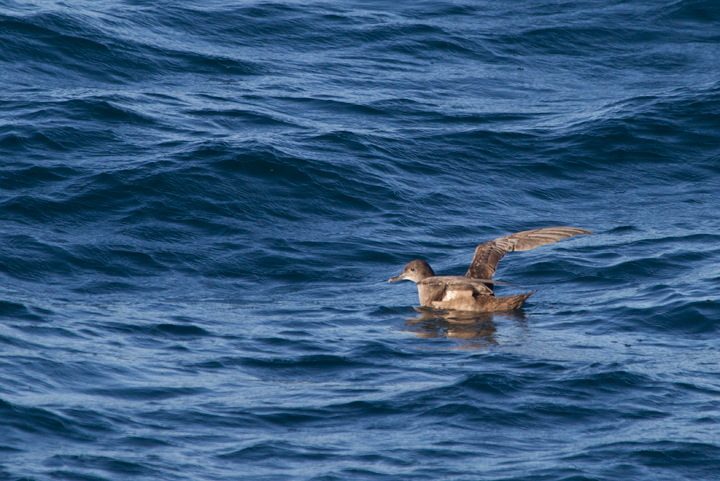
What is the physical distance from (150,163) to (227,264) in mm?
2807

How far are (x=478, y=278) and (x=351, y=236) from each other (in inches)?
99.6

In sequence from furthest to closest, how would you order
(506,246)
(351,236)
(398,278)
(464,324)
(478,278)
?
(351,236)
(398,278)
(506,246)
(478,278)
(464,324)

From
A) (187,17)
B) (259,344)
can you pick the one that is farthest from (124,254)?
(187,17)

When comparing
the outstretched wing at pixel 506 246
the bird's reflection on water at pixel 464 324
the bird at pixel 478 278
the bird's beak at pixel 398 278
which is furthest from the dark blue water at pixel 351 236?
the outstretched wing at pixel 506 246

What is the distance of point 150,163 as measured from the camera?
532 inches

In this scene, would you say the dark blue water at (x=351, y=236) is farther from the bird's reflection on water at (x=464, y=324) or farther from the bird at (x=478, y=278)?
the bird at (x=478, y=278)

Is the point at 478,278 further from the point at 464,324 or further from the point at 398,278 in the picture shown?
the point at 398,278

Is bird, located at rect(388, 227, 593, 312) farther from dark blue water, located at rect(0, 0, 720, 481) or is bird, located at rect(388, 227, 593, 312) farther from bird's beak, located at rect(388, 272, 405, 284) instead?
dark blue water, located at rect(0, 0, 720, 481)

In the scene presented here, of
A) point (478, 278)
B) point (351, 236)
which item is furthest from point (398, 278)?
point (351, 236)

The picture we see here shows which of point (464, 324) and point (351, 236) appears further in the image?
point (351, 236)

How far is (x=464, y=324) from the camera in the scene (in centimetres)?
998

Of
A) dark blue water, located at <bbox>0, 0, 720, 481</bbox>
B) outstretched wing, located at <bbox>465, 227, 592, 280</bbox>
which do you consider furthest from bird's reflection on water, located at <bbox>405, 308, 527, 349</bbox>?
outstretched wing, located at <bbox>465, 227, 592, 280</bbox>

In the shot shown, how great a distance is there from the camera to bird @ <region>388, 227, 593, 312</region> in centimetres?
1032

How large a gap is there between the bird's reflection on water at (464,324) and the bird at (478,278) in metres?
0.11
